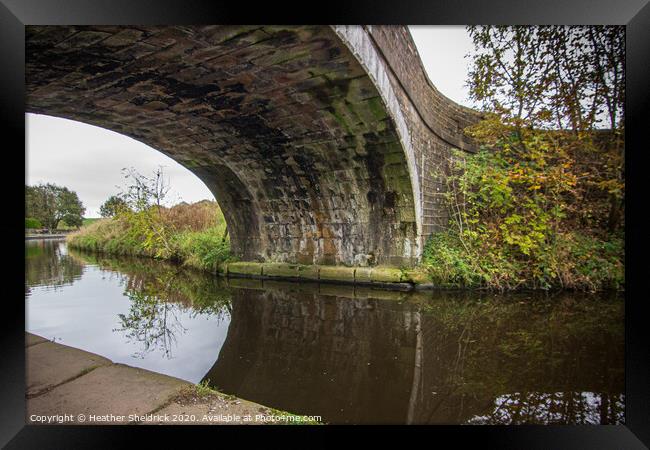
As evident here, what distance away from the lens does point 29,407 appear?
178cm

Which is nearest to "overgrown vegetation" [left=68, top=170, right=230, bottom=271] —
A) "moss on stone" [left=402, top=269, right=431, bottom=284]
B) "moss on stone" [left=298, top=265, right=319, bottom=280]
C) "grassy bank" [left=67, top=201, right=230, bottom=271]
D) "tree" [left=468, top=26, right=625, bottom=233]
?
"grassy bank" [left=67, top=201, right=230, bottom=271]

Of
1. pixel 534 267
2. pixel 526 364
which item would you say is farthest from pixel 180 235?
pixel 526 364

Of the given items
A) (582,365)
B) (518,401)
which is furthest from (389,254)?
(518,401)

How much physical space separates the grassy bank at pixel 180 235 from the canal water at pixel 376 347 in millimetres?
3424

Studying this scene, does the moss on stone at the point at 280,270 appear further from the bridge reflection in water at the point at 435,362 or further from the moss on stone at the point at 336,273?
the bridge reflection in water at the point at 435,362

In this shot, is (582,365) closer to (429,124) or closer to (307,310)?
(307,310)

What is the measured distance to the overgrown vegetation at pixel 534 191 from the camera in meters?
4.36

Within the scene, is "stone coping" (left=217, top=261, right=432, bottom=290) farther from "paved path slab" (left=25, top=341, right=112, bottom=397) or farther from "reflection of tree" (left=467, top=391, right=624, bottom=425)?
"paved path slab" (left=25, top=341, right=112, bottom=397)

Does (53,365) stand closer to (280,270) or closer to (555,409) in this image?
(555,409)

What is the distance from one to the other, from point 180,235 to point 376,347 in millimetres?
9057

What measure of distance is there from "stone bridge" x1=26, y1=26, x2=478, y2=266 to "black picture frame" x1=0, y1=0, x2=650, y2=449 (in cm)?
141

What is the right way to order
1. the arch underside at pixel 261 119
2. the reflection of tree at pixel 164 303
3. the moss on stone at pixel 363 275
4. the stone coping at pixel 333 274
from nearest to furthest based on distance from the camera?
the arch underside at pixel 261 119 < the reflection of tree at pixel 164 303 < the stone coping at pixel 333 274 < the moss on stone at pixel 363 275

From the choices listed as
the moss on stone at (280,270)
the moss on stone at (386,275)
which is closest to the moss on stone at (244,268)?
the moss on stone at (280,270)

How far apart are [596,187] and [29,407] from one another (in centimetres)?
656
